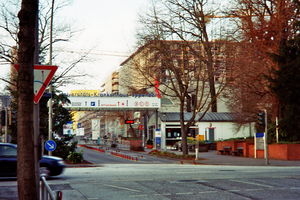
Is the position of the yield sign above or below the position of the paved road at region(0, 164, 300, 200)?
above

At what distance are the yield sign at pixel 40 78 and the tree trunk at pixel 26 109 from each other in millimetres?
1307

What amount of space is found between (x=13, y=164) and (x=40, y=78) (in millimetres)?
8814

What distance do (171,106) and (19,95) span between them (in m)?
53.1

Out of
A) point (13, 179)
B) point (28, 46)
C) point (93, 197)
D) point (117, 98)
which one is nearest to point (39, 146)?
point (28, 46)

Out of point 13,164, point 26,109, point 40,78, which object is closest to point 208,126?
point 13,164

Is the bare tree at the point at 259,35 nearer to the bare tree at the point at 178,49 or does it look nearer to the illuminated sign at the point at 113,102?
the bare tree at the point at 178,49

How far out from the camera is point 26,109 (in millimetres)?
5141

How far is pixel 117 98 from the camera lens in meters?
46.7

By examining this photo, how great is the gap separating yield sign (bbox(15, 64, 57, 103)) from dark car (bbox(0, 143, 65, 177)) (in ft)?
26.2

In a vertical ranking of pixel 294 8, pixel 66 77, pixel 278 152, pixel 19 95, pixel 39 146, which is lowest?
pixel 278 152

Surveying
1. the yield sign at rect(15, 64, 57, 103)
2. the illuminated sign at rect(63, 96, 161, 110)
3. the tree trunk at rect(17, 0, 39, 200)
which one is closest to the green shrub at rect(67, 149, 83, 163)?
the yield sign at rect(15, 64, 57, 103)

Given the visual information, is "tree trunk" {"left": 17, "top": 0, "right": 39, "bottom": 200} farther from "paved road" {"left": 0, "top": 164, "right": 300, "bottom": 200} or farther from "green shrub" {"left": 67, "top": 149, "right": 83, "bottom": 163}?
"green shrub" {"left": 67, "top": 149, "right": 83, "bottom": 163}

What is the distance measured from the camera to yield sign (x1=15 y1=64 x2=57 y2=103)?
659 centimetres

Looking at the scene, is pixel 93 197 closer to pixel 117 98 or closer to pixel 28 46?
pixel 28 46
